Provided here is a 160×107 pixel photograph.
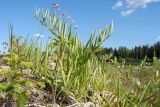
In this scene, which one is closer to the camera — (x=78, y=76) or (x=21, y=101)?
(x=21, y=101)

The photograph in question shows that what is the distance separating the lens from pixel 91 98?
11.1 feet

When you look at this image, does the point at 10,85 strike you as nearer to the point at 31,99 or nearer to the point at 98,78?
the point at 31,99

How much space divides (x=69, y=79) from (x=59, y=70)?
0.12 metres

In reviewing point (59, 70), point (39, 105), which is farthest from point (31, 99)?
point (59, 70)

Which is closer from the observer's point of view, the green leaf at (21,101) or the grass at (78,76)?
the green leaf at (21,101)

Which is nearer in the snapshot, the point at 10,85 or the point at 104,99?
the point at 10,85

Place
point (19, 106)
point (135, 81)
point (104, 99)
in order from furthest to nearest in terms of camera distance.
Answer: point (104, 99)
point (135, 81)
point (19, 106)

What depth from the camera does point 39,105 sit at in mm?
2818

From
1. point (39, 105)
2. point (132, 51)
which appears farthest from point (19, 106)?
point (132, 51)

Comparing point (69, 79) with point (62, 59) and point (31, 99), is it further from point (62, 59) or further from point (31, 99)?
point (31, 99)

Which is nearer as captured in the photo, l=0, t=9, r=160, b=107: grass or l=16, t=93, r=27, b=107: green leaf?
l=16, t=93, r=27, b=107: green leaf

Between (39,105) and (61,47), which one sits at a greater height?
(61,47)

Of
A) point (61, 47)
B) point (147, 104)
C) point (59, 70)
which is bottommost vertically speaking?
point (147, 104)

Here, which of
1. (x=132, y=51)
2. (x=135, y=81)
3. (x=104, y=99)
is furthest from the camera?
A: (x=132, y=51)
